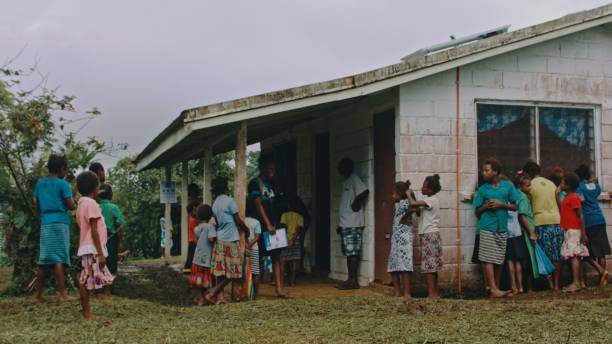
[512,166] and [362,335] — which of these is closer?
[362,335]

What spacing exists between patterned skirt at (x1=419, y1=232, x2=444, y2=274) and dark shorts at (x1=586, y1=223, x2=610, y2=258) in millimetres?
2311

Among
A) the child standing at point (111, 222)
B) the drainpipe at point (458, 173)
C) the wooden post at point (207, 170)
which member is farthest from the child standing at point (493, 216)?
the child standing at point (111, 222)

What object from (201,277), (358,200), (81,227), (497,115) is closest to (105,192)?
(201,277)

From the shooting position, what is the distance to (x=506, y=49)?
33.2ft

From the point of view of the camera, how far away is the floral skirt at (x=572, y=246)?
1005 centimetres

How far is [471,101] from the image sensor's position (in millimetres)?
10312

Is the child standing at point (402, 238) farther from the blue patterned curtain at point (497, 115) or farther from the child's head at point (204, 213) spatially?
the child's head at point (204, 213)

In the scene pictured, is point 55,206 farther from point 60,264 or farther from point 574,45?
point 574,45

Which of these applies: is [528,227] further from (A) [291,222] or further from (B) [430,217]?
(A) [291,222]

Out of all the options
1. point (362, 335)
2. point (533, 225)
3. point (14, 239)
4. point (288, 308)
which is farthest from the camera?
point (14, 239)

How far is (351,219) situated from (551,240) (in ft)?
8.50

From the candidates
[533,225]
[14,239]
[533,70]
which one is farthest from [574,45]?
[14,239]

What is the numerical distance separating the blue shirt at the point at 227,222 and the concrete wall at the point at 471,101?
7.11ft

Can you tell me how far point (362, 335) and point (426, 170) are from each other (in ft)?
12.9
